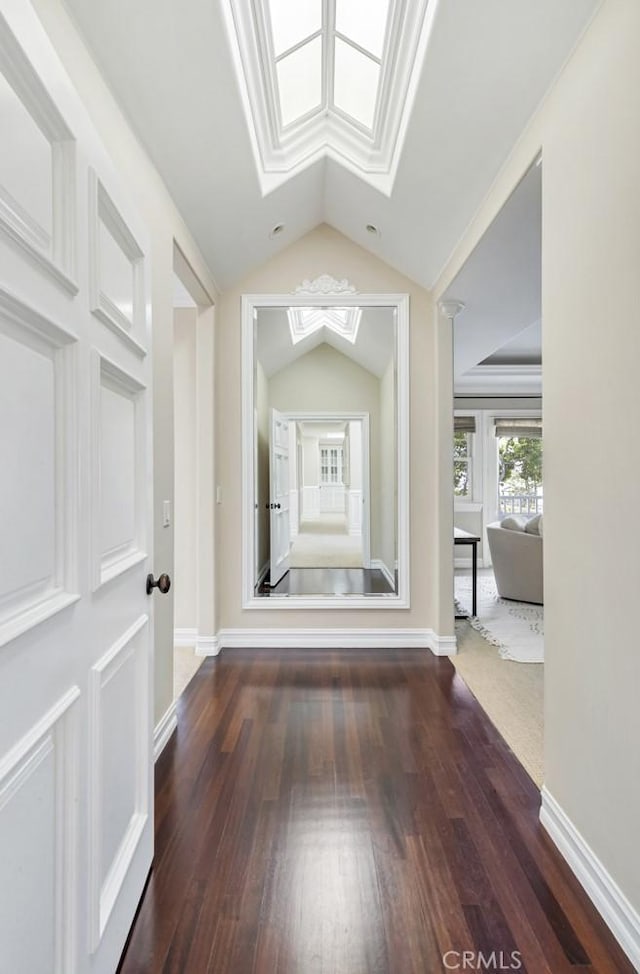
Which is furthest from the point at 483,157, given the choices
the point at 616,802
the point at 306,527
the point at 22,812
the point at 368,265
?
the point at 306,527

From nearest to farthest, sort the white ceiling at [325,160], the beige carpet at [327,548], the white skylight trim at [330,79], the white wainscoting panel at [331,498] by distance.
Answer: the white ceiling at [325,160] → the white skylight trim at [330,79] → the beige carpet at [327,548] → the white wainscoting panel at [331,498]

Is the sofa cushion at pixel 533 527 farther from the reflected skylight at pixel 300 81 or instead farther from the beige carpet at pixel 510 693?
the reflected skylight at pixel 300 81

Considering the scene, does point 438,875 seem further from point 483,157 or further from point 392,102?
point 392,102

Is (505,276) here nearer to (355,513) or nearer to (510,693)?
(355,513)

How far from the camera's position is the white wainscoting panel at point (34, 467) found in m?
0.74

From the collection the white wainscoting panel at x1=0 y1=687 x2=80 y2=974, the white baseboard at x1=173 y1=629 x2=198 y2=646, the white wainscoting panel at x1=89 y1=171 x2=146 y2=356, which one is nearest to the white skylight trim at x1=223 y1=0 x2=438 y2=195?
the white wainscoting panel at x1=89 y1=171 x2=146 y2=356

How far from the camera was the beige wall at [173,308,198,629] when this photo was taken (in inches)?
142

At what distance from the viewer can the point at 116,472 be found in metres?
1.24

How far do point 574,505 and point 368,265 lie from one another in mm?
2551

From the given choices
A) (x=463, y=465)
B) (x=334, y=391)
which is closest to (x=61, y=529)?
(x=334, y=391)

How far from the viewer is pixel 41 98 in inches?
32.2

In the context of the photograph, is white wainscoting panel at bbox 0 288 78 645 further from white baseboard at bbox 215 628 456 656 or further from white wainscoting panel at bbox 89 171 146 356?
white baseboard at bbox 215 628 456 656

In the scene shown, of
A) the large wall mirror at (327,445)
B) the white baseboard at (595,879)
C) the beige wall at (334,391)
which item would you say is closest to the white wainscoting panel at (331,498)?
the large wall mirror at (327,445)

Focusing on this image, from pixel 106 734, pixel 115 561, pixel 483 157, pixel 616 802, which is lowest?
pixel 616 802
